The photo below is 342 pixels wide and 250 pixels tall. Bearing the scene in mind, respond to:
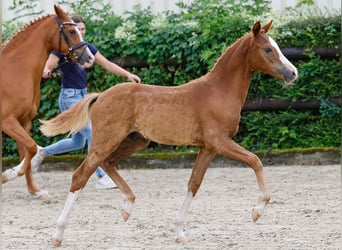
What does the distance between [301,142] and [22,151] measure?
4001 mm

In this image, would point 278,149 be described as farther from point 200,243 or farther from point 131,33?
point 200,243

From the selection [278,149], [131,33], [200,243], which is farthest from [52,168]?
[200,243]

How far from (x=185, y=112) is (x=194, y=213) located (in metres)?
1.67

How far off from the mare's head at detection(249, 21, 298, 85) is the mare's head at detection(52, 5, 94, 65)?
8.71ft

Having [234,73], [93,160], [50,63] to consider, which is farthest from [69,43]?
[234,73]

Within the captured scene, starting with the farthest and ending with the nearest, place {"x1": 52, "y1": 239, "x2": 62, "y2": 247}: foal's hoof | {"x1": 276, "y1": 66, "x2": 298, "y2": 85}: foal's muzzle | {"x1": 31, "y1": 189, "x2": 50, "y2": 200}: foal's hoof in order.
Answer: {"x1": 31, "y1": 189, "x2": 50, "y2": 200}: foal's hoof < {"x1": 276, "y1": 66, "x2": 298, "y2": 85}: foal's muzzle < {"x1": 52, "y1": 239, "x2": 62, "y2": 247}: foal's hoof

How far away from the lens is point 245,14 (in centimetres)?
1246

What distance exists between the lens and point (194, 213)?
8578 mm

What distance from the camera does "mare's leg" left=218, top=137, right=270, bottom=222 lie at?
22.4 feet

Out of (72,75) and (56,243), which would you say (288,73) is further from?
(72,75)

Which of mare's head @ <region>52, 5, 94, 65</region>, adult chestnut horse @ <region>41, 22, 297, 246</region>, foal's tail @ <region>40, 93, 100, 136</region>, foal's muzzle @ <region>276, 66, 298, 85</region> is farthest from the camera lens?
mare's head @ <region>52, 5, 94, 65</region>

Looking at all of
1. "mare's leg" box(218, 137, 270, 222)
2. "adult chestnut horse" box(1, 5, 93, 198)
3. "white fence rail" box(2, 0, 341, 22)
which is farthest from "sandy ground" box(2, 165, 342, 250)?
"white fence rail" box(2, 0, 341, 22)

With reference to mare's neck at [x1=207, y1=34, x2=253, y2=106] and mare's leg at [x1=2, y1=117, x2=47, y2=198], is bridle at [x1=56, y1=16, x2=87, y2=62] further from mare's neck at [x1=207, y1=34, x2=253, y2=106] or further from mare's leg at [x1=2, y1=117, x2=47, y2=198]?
mare's neck at [x1=207, y1=34, x2=253, y2=106]

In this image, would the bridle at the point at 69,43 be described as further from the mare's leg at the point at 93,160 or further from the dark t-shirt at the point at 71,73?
the mare's leg at the point at 93,160
